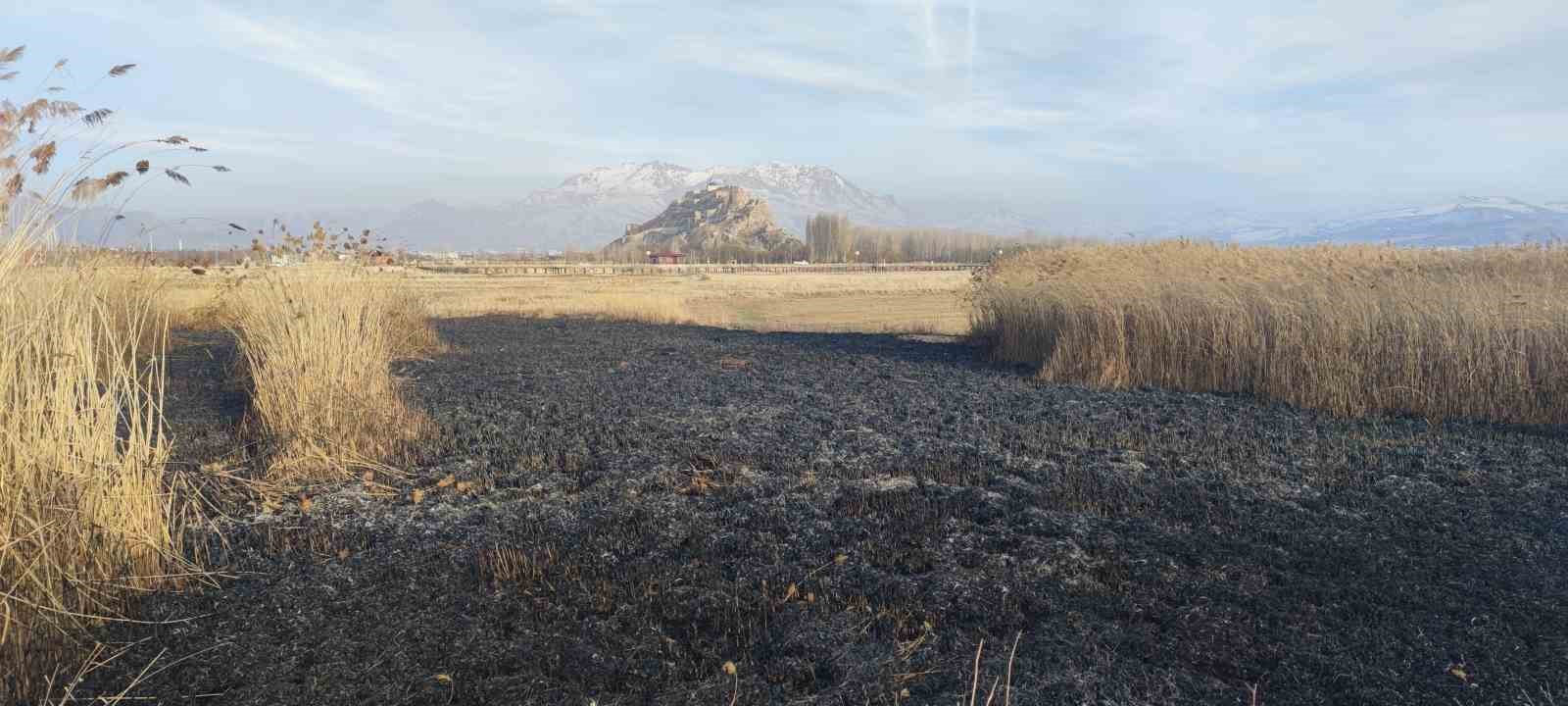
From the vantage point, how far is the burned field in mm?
2863

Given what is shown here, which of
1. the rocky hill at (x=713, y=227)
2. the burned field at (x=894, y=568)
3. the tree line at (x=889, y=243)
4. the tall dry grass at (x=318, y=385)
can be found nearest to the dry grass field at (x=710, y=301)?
the tall dry grass at (x=318, y=385)

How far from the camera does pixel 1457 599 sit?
Result: 3418 mm

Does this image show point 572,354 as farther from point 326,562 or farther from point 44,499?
point 44,499

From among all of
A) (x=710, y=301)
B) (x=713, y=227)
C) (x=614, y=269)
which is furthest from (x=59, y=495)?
(x=713, y=227)

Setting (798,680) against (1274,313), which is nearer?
(798,680)

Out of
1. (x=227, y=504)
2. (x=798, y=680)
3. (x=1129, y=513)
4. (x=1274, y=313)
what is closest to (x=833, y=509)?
(x=1129, y=513)

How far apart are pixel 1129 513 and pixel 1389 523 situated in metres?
1.15

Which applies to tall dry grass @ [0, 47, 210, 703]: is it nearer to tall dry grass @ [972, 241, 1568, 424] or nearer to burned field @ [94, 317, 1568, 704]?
burned field @ [94, 317, 1568, 704]

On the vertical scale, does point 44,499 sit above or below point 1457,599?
above

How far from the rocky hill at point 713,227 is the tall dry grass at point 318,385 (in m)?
115

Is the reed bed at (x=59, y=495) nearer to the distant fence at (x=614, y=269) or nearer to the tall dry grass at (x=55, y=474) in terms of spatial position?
the tall dry grass at (x=55, y=474)

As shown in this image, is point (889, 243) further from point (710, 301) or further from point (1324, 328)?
point (1324, 328)

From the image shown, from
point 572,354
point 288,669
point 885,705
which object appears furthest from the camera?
point 572,354

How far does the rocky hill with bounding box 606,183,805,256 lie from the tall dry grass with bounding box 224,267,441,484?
115m
